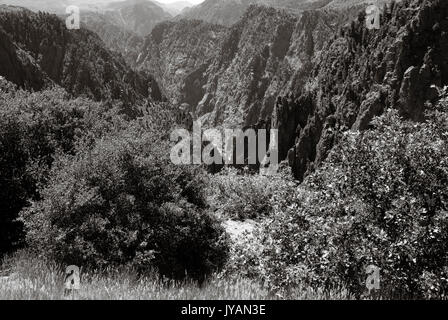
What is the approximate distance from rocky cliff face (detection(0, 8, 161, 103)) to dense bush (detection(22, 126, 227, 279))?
100827mm

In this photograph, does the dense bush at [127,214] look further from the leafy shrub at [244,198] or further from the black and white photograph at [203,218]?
the leafy shrub at [244,198]

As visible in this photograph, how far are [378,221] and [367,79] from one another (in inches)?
4160

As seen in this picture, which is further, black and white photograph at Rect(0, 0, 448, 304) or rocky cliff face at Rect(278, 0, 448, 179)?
rocky cliff face at Rect(278, 0, 448, 179)

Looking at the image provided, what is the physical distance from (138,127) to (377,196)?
332 inches

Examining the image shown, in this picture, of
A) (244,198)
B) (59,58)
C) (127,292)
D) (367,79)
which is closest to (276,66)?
(367,79)

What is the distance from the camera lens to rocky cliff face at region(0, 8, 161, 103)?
109m

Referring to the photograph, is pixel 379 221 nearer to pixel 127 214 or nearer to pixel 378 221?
pixel 378 221

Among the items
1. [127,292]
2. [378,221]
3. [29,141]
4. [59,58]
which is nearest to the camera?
[127,292]

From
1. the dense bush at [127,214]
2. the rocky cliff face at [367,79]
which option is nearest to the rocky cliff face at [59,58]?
the rocky cliff face at [367,79]

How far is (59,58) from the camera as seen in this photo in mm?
131125

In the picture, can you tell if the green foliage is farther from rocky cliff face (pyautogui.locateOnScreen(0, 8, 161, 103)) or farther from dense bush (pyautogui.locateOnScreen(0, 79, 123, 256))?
rocky cliff face (pyautogui.locateOnScreen(0, 8, 161, 103))

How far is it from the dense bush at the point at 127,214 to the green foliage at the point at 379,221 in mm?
2548

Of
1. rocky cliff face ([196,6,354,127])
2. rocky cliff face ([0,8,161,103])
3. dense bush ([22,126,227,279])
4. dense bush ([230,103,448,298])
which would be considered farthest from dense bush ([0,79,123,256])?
rocky cliff face ([196,6,354,127])
